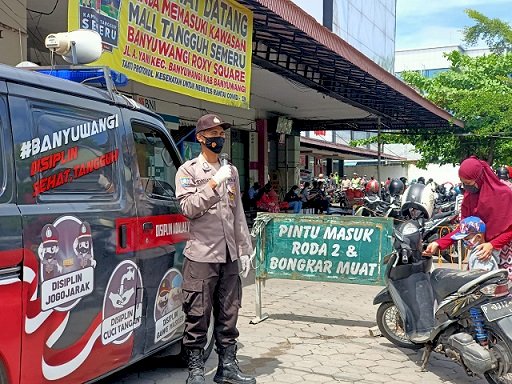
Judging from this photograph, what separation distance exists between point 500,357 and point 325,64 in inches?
335

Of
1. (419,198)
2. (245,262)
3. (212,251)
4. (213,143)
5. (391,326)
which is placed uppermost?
(213,143)

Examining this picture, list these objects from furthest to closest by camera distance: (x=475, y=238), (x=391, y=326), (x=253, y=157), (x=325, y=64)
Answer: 1. (x=253, y=157)
2. (x=325, y=64)
3. (x=391, y=326)
4. (x=475, y=238)

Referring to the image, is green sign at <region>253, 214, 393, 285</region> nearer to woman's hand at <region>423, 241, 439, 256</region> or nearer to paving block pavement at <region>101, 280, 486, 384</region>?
paving block pavement at <region>101, 280, 486, 384</region>

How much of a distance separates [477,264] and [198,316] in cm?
229

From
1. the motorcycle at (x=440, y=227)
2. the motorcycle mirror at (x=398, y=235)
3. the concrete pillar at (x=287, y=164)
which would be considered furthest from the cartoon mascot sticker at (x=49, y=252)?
the concrete pillar at (x=287, y=164)

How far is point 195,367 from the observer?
3.97 metres

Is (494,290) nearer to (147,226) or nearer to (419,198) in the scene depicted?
(147,226)

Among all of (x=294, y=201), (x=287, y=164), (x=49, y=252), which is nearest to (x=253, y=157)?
(x=294, y=201)

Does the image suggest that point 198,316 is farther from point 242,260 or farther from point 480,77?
point 480,77

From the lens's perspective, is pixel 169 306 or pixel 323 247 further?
pixel 323 247

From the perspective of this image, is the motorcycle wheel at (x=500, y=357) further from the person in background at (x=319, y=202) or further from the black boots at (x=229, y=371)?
Result: the person in background at (x=319, y=202)

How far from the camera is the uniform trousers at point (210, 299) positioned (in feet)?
13.0

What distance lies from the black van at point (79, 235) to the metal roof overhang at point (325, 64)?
173 inches

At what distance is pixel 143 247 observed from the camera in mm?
3775
